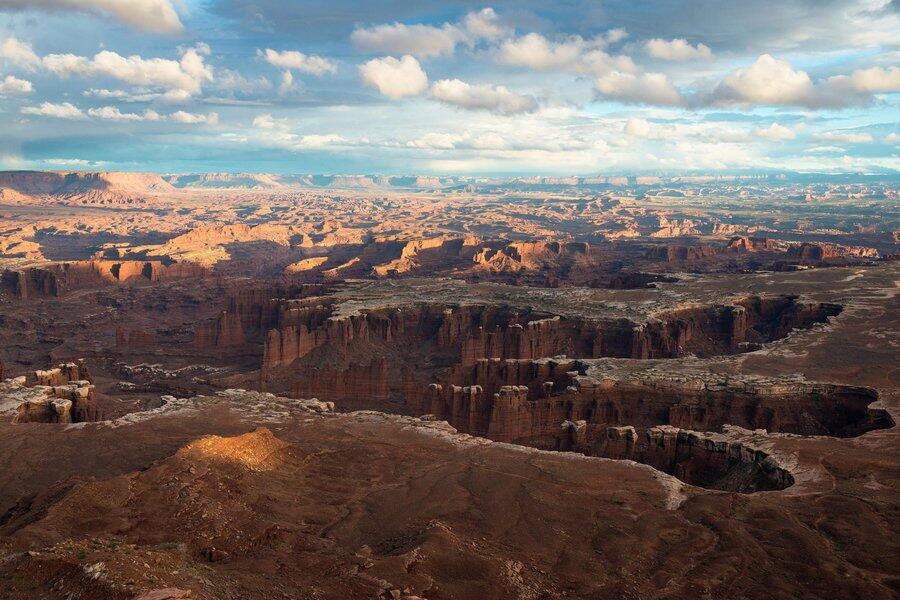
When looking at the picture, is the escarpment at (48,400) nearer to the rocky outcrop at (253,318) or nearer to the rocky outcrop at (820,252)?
the rocky outcrop at (253,318)

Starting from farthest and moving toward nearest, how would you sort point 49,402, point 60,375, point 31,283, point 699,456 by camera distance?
1. point 31,283
2. point 60,375
3. point 49,402
4. point 699,456

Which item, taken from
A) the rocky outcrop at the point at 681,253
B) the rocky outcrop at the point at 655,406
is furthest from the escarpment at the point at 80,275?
the rocky outcrop at the point at 681,253

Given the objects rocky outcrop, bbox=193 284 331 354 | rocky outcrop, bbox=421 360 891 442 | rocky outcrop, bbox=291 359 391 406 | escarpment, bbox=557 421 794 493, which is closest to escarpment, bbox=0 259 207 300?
rocky outcrop, bbox=193 284 331 354

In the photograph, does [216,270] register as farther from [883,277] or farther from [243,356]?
[883,277]

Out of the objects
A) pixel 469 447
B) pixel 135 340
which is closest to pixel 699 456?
pixel 469 447

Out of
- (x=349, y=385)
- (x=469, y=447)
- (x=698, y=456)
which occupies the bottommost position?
(x=349, y=385)

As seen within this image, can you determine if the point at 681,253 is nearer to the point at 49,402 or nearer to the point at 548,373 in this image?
the point at 548,373

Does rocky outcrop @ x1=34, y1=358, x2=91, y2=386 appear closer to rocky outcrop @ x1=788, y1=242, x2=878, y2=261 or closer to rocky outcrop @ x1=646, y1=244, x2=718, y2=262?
rocky outcrop @ x1=646, y1=244, x2=718, y2=262

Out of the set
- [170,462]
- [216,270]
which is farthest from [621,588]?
[216,270]

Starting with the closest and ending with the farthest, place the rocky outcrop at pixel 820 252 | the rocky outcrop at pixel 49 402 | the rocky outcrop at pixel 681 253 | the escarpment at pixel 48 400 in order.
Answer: the rocky outcrop at pixel 49 402, the escarpment at pixel 48 400, the rocky outcrop at pixel 820 252, the rocky outcrop at pixel 681 253

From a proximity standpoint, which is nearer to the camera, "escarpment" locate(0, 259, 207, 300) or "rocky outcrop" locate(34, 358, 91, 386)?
"rocky outcrop" locate(34, 358, 91, 386)

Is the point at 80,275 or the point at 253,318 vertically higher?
the point at 80,275
